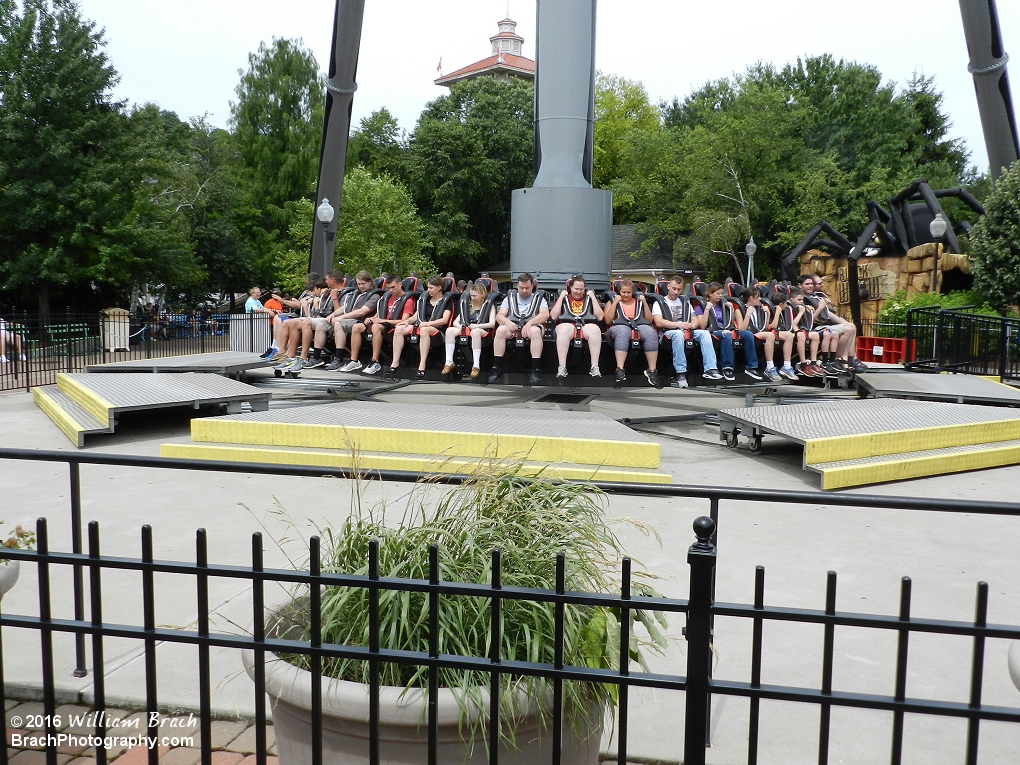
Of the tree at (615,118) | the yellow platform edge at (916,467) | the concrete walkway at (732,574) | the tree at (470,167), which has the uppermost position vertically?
the tree at (615,118)

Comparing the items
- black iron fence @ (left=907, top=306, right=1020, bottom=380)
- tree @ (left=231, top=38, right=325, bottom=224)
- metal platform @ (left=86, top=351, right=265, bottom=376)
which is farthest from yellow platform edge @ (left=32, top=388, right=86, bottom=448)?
tree @ (left=231, top=38, right=325, bottom=224)

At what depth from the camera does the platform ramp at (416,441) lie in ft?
23.9

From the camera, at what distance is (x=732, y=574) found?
4.83 m

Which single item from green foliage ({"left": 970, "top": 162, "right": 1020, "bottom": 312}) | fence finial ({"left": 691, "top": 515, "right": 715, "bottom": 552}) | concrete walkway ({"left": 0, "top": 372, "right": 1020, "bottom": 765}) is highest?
green foliage ({"left": 970, "top": 162, "right": 1020, "bottom": 312})

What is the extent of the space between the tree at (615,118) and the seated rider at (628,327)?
47700 mm

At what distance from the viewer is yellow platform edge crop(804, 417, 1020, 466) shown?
7.61 meters

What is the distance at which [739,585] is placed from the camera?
4.66 m

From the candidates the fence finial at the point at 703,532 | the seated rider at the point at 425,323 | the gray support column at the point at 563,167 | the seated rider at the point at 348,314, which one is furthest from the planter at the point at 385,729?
the gray support column at the point at 563,167

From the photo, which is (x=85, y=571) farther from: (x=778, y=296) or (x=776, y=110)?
(x=776, y=110)

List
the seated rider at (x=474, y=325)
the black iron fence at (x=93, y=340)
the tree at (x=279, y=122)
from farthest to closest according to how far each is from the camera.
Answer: the tree at (x=279, y=122), the black iron fence at (x=93, y=340), the seated rider at (x=474, y=325)

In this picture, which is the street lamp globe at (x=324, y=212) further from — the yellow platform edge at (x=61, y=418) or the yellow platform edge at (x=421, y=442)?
the yellow platform edge at (x=421, y=442)

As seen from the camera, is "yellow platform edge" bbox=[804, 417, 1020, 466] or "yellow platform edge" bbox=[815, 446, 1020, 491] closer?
"yellow platform edge" bbox=[815, 446, 1020, 491]

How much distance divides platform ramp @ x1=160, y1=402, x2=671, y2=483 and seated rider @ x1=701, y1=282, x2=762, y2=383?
2735mm

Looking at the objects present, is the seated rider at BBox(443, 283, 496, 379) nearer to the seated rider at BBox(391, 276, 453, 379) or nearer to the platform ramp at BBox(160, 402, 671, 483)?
the seated rider at BBox(391, 276, 453, 379)
